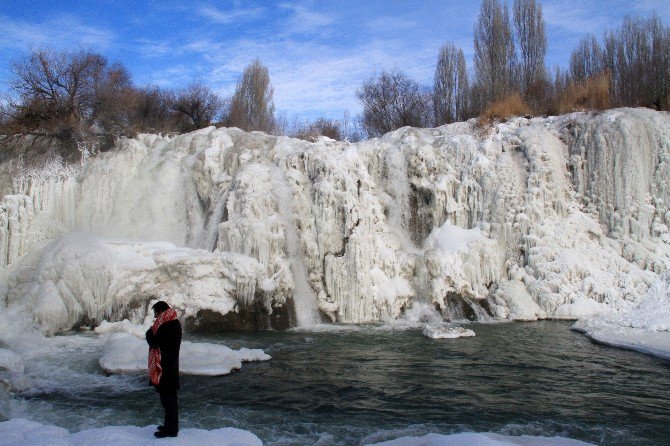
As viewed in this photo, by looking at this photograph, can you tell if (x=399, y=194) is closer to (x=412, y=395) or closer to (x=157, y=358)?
(x=412, y=395)

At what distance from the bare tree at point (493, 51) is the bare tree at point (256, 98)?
47.7 feet

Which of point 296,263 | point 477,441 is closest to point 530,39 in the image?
point 296,263

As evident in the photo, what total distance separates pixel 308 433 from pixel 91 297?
941cm

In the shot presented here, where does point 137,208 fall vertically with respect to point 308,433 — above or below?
above

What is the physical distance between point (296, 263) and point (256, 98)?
75.9 ft

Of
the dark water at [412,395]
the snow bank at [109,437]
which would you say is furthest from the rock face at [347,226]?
the snow bank at [109,437]

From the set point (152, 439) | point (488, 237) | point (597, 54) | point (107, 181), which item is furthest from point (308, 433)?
point (597, 54)

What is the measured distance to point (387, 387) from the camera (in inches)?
369

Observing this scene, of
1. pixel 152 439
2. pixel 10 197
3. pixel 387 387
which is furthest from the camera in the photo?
pixel 10 197

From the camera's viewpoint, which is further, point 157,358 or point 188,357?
point 188,357

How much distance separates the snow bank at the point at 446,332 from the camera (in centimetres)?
1384

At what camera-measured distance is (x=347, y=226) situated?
1761 centimetres

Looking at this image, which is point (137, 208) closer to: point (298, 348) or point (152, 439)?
point (298, 348)

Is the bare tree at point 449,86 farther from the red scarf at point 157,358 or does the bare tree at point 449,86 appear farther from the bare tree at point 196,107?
the red scarf at point 157,358
